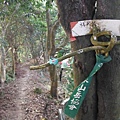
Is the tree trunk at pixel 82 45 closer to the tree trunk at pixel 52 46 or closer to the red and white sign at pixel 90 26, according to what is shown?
the red and white sign at pixel 90 26

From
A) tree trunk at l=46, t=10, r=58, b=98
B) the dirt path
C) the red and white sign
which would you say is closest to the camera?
the red and white sign

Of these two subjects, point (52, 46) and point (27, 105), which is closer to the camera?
point (27, 105)

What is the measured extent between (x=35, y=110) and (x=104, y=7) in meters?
4.86

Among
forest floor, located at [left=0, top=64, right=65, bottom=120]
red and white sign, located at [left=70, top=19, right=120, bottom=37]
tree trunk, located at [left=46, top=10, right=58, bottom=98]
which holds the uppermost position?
red and white sign, located at [left=70, top=19, right=120, bottom=37]

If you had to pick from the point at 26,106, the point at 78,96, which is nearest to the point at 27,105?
the point at 26,106

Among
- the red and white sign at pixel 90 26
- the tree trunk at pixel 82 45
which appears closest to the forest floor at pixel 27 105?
the tree trunk at pixel 82 45

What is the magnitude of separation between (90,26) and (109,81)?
0.32m

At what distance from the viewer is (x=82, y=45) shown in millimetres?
1021

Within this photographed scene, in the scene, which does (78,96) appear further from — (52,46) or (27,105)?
(52,46)

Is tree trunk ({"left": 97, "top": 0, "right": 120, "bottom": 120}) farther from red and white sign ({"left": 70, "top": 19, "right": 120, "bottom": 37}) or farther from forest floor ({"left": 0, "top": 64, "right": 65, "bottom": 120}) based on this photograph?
forest floor ({"left": 0, "top": 64, "right": 65, "bottom": 120})

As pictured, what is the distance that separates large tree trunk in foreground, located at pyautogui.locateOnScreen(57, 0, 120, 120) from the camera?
993 mm

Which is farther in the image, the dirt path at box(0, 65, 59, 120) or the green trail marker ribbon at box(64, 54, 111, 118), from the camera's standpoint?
the dirt path at box(0, 65, 59, 120)

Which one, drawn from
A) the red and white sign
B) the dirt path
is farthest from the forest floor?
the red and white sign

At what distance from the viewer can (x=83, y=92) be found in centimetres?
98
